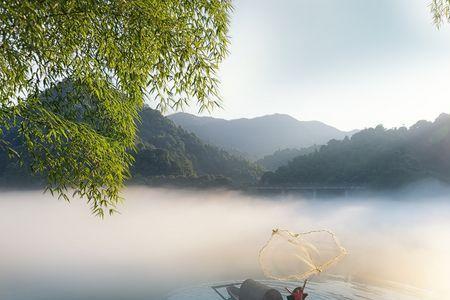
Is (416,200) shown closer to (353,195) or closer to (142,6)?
(353,195)

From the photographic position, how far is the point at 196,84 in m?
8.17

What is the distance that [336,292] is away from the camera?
26750mm

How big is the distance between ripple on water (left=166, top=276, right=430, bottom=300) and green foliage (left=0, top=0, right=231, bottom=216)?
19.6 meters

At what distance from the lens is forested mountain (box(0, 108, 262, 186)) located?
116562 mm

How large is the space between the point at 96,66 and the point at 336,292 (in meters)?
24.2

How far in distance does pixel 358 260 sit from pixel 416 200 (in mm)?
64248

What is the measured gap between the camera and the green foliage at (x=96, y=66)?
644cm

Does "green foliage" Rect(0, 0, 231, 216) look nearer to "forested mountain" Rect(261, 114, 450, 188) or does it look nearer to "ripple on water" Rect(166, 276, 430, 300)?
"ripple on water" Rect(166, 276, 430, 300)

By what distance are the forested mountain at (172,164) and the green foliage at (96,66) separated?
107172 millimetres

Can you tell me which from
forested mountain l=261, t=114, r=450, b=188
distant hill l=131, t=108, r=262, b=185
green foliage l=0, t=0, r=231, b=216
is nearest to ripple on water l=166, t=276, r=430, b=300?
green foliage l=0, t=0, r=231, b=216

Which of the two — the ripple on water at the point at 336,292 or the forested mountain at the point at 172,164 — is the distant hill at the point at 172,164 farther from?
the ripple on water at the point at 336,292

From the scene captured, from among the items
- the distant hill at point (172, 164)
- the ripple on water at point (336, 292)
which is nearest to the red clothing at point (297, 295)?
the ripple on water at point (336, 292)

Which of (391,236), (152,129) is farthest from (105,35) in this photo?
(152,129)

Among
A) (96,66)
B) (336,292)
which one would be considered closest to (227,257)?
(336,292)
